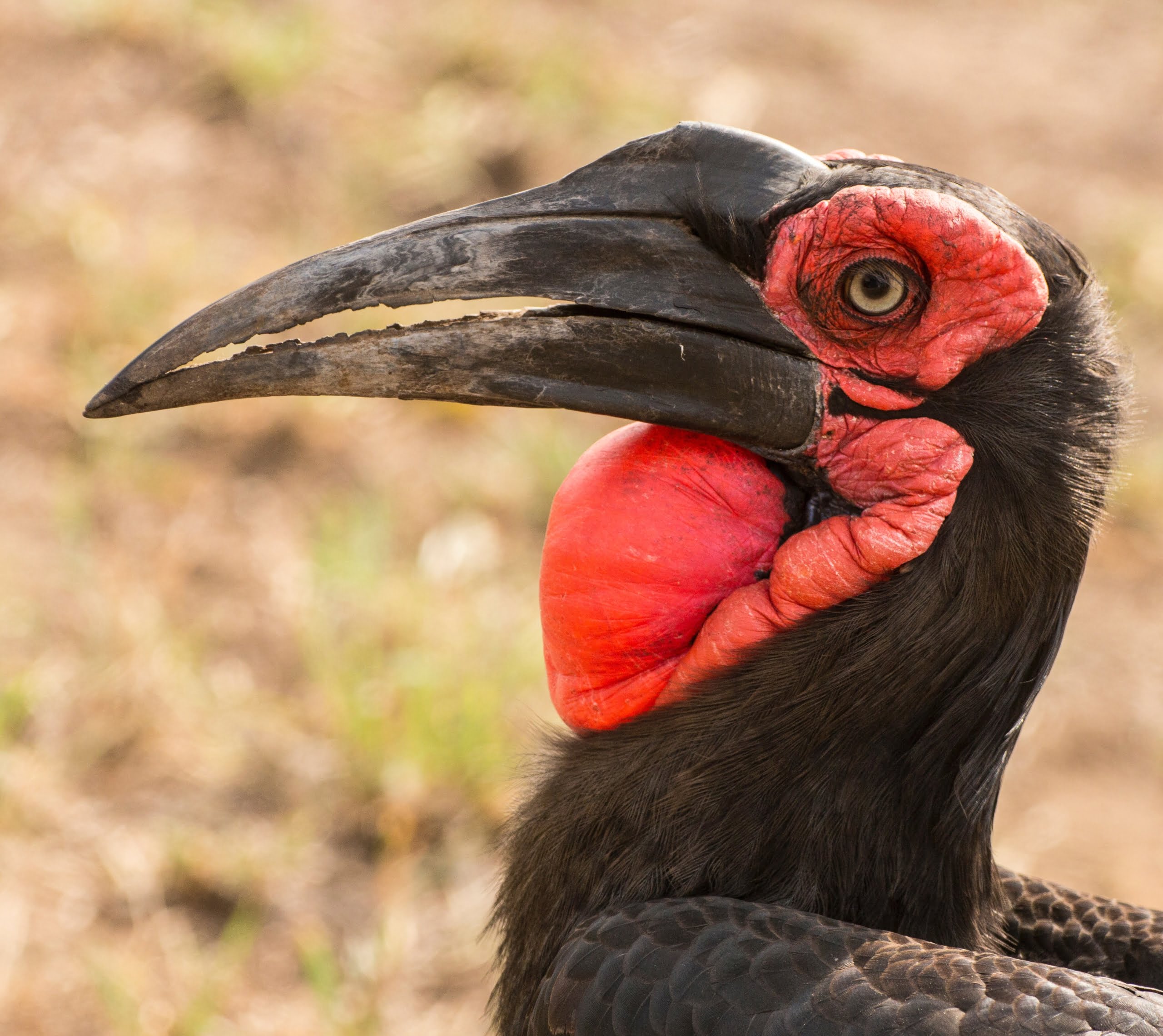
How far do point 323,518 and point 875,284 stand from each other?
8.61 feet

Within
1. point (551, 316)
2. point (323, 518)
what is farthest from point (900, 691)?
point (323, 518)

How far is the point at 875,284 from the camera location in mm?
2059

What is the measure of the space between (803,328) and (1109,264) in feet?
15.0

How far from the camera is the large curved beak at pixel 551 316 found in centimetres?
204

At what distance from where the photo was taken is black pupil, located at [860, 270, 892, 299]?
2051 millimetres

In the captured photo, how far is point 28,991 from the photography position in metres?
3.10

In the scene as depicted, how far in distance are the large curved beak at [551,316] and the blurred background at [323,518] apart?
2.32 feet

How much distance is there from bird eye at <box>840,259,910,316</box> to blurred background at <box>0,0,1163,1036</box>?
92 cm

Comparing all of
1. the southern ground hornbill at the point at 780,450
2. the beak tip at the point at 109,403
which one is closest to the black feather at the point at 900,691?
the southern ground hornbill at the point at 780,450

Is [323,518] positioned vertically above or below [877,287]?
below

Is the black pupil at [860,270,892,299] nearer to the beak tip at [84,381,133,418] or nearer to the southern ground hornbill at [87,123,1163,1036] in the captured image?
the southern ground hornbill at [87,123,1163,1036]

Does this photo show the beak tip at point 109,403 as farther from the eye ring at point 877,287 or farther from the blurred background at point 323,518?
the eye ring at point 877,287

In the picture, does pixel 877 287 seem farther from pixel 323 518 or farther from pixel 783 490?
pixel 323 518

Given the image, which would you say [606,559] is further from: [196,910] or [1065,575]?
[196,910]
